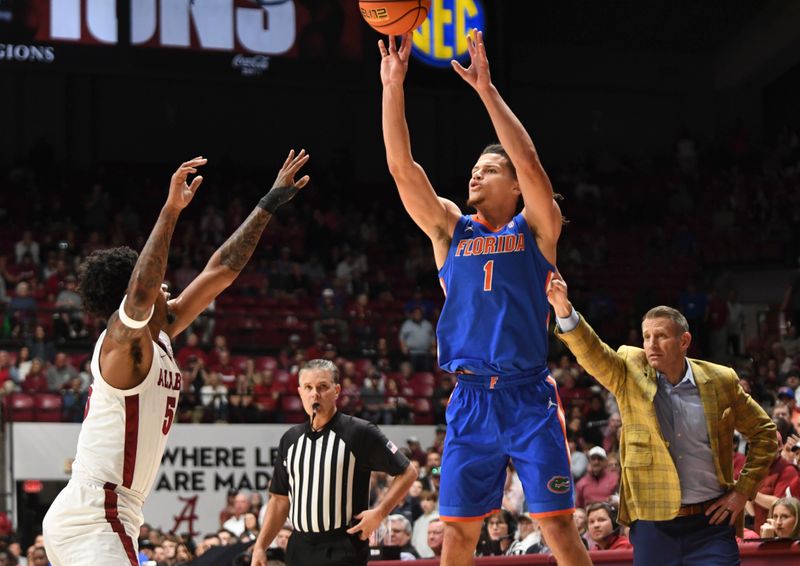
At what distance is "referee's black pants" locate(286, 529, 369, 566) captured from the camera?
623cm

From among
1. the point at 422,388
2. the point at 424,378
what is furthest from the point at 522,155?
the point at 424,378

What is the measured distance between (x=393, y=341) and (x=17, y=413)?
5.63 m

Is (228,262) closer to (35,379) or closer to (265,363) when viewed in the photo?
(35,379)

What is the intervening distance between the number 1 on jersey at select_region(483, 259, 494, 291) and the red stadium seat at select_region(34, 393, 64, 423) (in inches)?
367

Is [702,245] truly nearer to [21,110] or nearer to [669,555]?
[21,110]

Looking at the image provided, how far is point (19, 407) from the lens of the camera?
1349cm

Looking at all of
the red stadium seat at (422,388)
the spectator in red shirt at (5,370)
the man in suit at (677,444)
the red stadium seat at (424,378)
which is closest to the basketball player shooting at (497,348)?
the man in suit at (677,444)

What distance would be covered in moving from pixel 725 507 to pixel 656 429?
47 cm

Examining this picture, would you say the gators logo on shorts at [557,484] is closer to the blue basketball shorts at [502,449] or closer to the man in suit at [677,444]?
the blue basketball shorts at [502,449]

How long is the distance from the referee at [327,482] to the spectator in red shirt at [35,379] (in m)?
8.02

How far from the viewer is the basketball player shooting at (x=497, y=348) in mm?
5008

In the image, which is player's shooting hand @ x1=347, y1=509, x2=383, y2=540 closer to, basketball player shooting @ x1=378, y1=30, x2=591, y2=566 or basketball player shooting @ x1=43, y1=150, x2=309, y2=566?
basketball player shooting @ x1=378, y1=30, x2=591, y2=566

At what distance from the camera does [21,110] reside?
73.8 feet

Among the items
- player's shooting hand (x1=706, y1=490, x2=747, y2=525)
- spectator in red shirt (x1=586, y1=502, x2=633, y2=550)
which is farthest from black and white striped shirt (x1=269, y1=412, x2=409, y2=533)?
spectator in red shirt (x1=586, y1=502, x2=633, y2=550)
